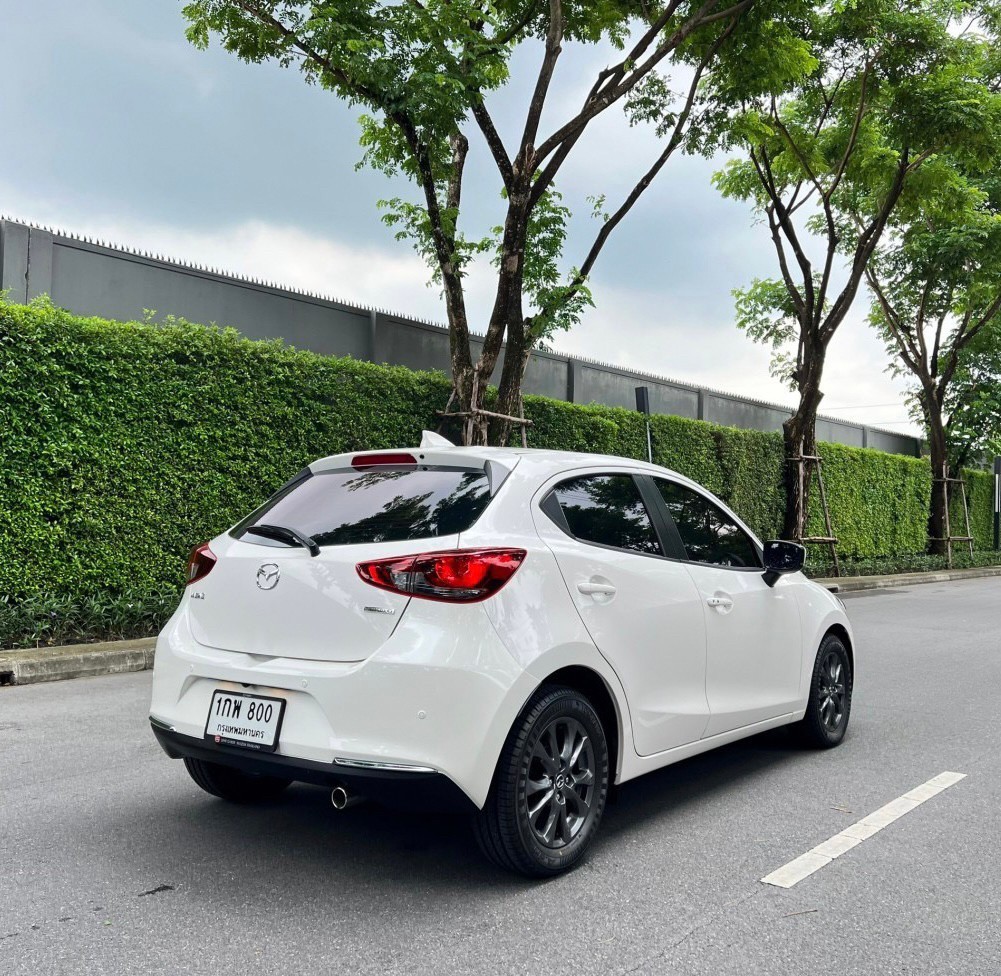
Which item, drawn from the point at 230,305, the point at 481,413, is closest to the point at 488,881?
the point at 481,413

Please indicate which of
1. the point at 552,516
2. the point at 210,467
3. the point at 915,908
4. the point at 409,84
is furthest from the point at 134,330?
the point at 915,908

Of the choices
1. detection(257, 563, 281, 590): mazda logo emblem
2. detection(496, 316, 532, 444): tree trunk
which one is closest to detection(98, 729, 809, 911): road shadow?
detection(257, 563, 281, 590): mazda logo emblem

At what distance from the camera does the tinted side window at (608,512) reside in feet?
13.4

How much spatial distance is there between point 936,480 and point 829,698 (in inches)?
956

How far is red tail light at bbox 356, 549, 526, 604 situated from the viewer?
11.3ft

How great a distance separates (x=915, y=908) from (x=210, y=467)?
839cm

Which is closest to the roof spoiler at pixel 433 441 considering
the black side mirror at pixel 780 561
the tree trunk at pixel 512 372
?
the black side mirror at pixel 780 561

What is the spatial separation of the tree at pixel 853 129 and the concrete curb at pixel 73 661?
11.1 meters

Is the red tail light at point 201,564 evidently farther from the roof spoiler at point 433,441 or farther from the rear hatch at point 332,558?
the roof spoiler at point 433,441

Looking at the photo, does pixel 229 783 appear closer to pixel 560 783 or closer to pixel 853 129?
pixel 560 783

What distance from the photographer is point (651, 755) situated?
4.16 m

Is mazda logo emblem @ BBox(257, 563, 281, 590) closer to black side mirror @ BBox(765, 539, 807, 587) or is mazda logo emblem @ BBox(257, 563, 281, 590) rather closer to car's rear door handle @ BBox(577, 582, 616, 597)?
car's rear door handle @ BBox(577, 582, 616, 597)

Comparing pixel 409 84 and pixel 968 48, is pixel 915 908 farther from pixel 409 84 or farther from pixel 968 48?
pixel 968 48

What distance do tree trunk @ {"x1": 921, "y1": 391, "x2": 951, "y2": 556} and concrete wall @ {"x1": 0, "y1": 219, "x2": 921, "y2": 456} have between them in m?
12.2
